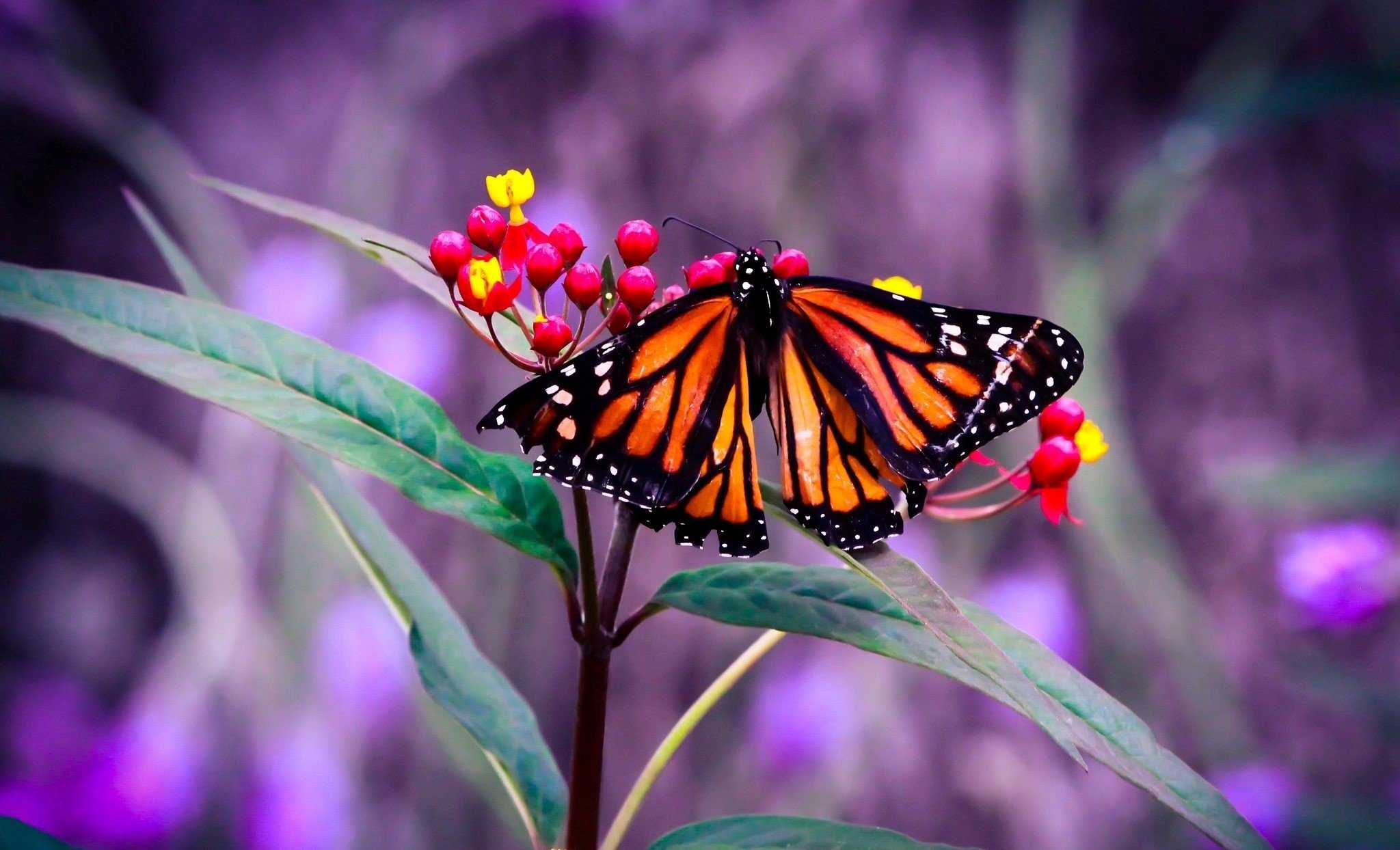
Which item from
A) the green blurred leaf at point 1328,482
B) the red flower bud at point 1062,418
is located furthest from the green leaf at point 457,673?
the green blurred leaf at point 1328,482

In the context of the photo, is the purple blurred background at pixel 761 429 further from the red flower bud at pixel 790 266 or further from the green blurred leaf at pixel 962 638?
the green blurred leaf at pixel 962 638

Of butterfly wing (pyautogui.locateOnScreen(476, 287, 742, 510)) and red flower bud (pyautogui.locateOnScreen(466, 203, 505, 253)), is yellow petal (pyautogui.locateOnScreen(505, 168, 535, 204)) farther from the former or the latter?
butterfly wing (pyautogui.locateOnScreen(476, 287, 742, 510))

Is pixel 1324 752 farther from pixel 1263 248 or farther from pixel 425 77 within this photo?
pixel 425 77

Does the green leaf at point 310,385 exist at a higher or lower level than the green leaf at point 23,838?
higher

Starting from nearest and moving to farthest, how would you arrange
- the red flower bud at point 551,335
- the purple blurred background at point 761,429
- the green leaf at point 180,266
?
the red flower bud at point 551,335 < the green leaf at point 180,266 < the purple blurred background at point 761,429

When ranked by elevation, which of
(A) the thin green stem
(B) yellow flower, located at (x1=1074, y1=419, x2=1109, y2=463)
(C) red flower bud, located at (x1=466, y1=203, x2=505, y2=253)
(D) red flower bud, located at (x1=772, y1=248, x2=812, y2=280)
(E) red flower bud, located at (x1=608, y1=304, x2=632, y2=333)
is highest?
(D) red flower bud, located at (x1=772, y1=248, x2=812, y2=280)

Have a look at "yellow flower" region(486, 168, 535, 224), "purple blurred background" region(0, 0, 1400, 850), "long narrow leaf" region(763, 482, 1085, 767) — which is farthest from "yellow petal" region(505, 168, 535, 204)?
"purple blurred background" region(0, 0, 1400, 850)

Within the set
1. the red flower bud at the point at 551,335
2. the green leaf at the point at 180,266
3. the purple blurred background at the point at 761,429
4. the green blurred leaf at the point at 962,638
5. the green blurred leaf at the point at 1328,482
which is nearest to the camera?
the green blurred leaf at the point at 962,638
